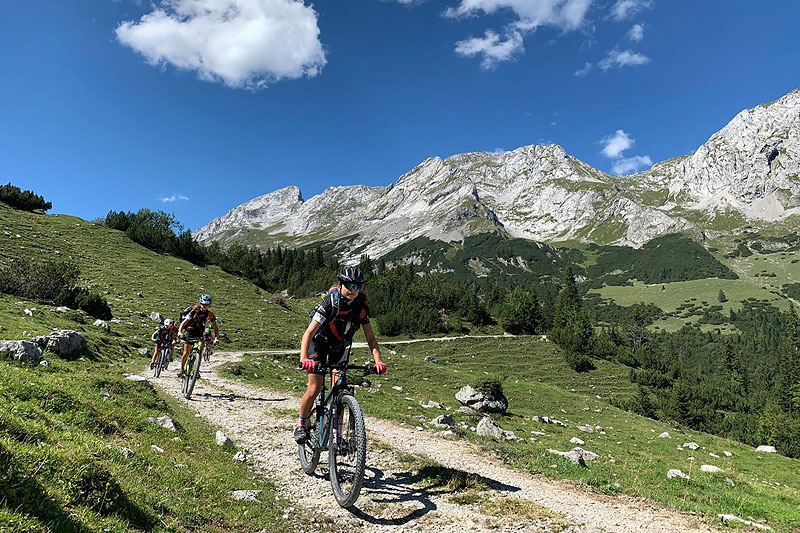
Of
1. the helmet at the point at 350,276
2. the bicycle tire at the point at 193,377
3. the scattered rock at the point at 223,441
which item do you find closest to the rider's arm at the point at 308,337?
the helmet at the point at 350,276

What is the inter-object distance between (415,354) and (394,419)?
61.4m

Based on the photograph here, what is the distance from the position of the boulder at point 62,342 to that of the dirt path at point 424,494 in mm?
9342

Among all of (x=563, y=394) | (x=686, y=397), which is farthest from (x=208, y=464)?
(x=686, y=397)

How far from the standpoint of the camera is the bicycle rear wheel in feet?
29.8

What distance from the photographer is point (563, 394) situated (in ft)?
171

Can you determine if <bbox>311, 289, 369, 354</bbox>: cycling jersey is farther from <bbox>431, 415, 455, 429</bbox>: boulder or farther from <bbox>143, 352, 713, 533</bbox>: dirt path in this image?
<bbox>431, 415, 455, 429</bbox>: boulder

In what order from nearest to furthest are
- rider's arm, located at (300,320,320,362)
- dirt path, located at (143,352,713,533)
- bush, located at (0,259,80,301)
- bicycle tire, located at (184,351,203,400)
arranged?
dirt path, located at (143,352,713,533)
rider's arm, located at (300,320,320,362)
bicycle tire, located at (184,351,203,400)
bush, located at (0,259,80,301)

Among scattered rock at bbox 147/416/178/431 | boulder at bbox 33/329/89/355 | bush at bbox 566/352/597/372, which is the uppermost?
boulder at bbox 33/329/89/355

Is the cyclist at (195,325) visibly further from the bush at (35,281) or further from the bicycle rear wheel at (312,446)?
the bush at (35,281)

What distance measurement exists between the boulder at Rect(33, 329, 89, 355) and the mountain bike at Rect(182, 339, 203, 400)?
5813 mm

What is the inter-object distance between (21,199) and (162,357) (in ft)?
249

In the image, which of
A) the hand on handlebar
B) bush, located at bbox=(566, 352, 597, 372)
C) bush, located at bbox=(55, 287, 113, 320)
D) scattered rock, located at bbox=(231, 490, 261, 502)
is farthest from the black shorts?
bush, located at bbox=(566, 352, 597, 372)

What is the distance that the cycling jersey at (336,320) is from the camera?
885 centimetres

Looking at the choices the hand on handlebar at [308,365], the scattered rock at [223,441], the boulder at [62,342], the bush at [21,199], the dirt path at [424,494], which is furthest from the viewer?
the bush at [21,199]
